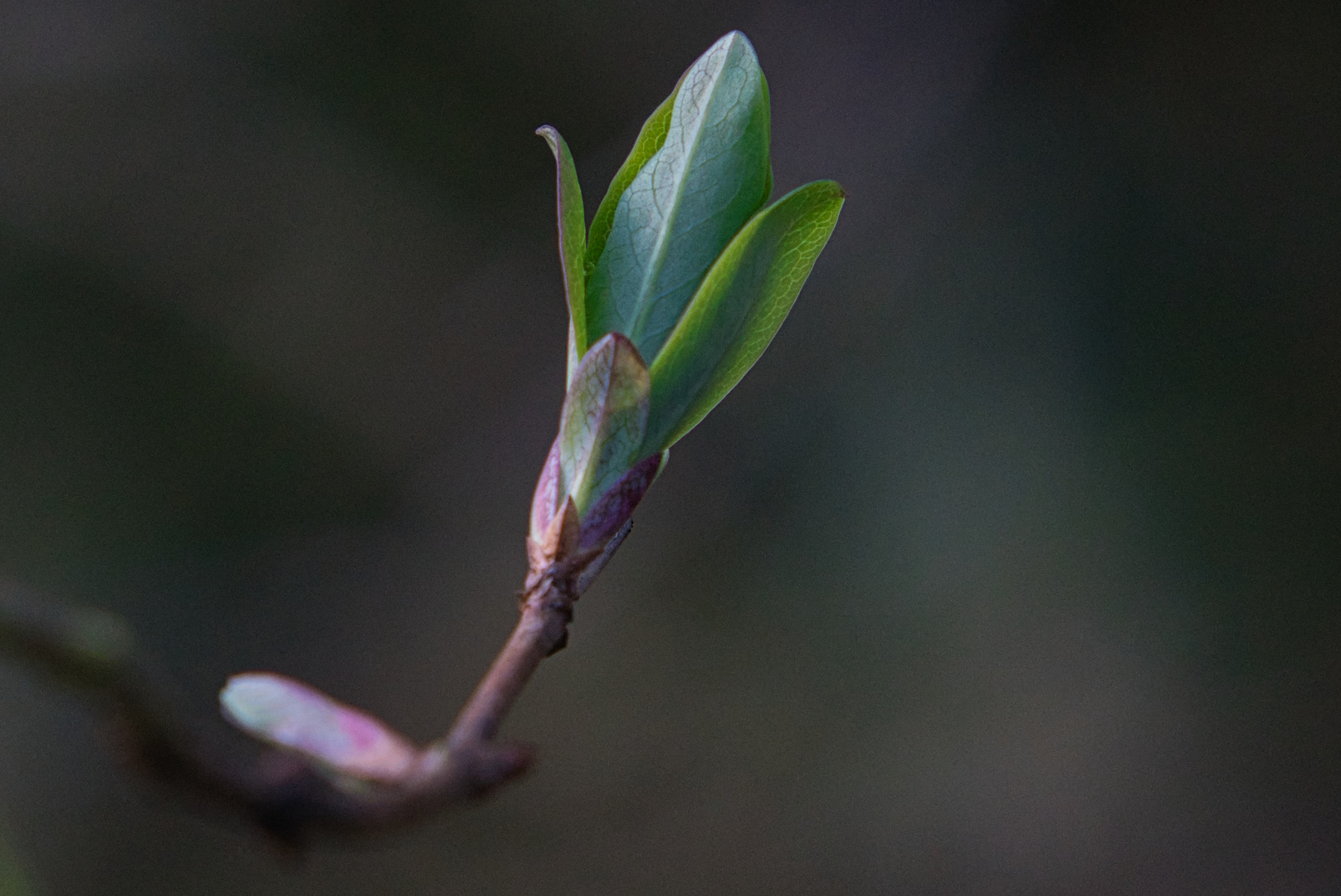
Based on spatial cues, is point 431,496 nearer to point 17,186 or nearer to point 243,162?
point 243,162

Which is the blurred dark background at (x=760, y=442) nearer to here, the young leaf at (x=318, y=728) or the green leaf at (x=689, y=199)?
the green leaf at (x=689, y=199)

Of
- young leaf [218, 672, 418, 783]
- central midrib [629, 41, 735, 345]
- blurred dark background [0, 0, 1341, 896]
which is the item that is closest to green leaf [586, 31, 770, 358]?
central midrib [629, 41, 735, 345]

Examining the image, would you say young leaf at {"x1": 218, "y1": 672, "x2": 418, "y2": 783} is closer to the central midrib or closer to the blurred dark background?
the central midrib

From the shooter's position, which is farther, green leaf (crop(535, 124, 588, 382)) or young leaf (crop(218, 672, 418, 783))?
green leaf (crop(535, 124, 588, 382))

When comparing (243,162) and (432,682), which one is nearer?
(243,162)

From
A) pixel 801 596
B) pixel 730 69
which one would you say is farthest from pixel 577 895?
pixel 730 69

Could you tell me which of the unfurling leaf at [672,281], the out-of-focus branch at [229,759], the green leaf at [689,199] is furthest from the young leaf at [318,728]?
the green leaf at [689,199]

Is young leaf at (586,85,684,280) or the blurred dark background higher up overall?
young leaf at (586,85,684,280)
